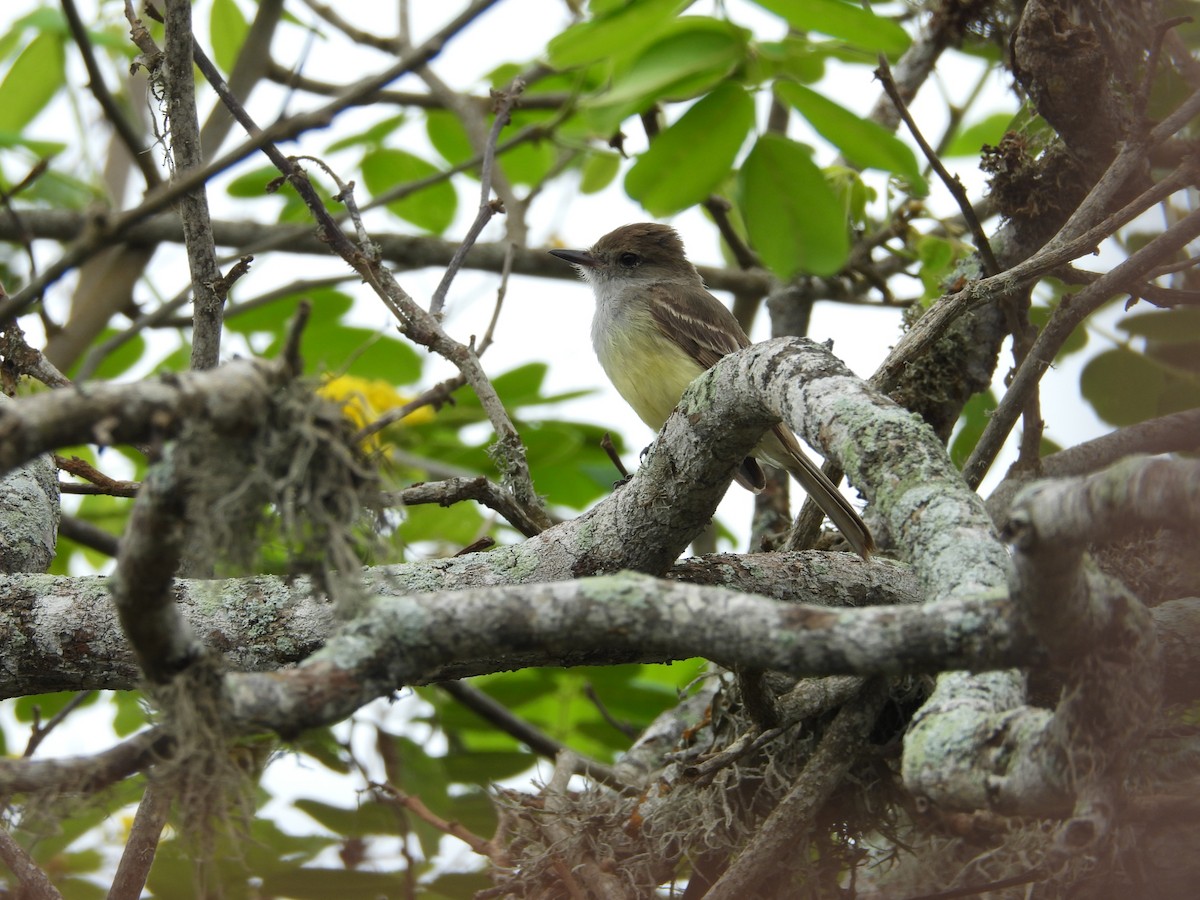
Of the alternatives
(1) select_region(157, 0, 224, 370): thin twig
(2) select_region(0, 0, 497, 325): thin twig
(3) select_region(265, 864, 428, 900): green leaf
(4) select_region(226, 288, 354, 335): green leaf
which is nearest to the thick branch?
(2) select_region(0, 0, 497, 325): thin twig

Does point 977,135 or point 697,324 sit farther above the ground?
point 977,135

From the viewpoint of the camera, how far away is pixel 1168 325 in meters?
4.82

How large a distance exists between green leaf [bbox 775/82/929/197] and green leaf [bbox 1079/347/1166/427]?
1.26 metres

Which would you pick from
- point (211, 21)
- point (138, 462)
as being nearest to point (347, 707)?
point (138, 462)

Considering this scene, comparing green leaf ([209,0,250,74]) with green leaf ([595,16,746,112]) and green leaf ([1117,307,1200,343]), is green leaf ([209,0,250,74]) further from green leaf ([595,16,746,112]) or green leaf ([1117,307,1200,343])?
green leaf ([1117,307,1200,343])

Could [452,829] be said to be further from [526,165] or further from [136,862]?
[526,165]

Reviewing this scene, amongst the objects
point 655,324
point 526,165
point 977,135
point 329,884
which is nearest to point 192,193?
point 329,884

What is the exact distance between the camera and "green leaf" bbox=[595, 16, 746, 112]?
3.97 m

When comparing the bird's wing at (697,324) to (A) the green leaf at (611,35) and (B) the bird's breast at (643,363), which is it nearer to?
(B) the bird's breast at (643,363)

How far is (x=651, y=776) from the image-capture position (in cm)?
438

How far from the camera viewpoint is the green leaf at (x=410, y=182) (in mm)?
6363

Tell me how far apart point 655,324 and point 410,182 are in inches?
60.7

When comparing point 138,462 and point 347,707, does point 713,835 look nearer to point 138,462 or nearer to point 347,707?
point 347,707

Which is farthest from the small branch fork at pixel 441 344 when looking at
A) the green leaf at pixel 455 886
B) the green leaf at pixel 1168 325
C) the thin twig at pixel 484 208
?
the green leaf at pixel 1168 325
